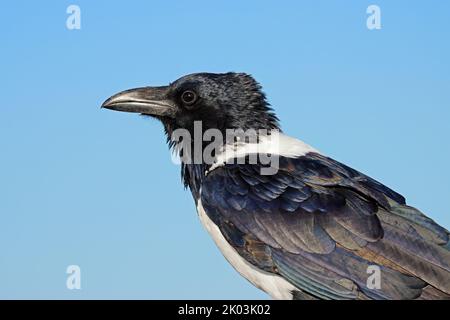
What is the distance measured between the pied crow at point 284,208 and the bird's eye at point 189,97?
14 millimetres

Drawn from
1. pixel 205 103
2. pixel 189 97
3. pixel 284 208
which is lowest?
pixel 284 208

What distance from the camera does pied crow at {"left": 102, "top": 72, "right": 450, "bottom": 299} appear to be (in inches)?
341

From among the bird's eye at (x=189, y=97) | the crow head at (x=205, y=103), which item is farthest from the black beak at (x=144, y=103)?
the bird's eye at (x=189, y=97)

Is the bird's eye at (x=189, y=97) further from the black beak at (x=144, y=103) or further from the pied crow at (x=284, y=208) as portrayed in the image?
the black beak at (x=144, y=103)

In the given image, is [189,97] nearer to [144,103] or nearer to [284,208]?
[144,103]

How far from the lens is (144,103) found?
10992mm

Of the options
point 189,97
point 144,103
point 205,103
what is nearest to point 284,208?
point 205,103

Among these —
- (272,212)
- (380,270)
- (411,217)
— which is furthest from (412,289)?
(272,212)

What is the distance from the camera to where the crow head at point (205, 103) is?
34.7 feet

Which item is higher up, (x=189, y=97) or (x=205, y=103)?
(x=189, y=97)

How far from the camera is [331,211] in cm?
916

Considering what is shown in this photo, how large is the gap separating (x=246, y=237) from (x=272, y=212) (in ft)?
1.52

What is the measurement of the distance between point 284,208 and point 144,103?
113 inches
